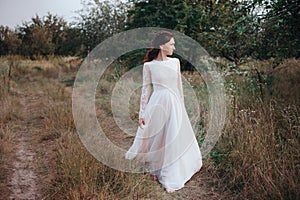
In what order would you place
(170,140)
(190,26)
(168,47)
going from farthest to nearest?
(190,26) < (170,140) < (168,47)

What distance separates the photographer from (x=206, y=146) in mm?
3627

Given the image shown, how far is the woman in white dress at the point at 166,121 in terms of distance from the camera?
2.93 metres

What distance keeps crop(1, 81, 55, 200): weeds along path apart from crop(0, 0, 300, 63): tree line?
2.91 m

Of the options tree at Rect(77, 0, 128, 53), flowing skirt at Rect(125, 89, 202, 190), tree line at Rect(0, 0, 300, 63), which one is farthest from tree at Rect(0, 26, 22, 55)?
flowing skirt at Rect(125, 89, 202, 190)

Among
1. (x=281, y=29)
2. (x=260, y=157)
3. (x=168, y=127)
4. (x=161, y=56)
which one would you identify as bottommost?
(x=260, y=157)

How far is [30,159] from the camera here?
140 inches

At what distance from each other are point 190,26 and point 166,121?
611cm

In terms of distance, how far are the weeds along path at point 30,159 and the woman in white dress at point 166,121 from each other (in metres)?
1.10

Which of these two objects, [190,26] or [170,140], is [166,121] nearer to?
[170,140]

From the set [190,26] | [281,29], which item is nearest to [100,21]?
[190,26]

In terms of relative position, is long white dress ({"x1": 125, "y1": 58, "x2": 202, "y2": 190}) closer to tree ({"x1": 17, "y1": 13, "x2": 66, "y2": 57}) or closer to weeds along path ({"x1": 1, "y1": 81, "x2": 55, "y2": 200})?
weeds along path ({"x1": 1, "y1": 81, "x2": 55, "y2": 200})

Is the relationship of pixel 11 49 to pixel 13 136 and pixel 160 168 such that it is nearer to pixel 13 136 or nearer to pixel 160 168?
pixel 13 136

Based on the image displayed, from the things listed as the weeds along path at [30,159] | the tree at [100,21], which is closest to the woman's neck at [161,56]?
the weeds along path at [30,159]

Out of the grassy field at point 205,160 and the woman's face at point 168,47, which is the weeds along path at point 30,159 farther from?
the woman's face at point 168,47
